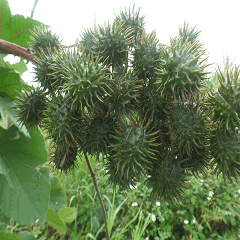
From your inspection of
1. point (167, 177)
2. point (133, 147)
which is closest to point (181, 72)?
point (133, 147)

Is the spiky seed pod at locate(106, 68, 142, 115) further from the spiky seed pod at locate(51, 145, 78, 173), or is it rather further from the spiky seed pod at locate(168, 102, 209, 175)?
the spiky seed pod at locate(51, 145, 78, 173)

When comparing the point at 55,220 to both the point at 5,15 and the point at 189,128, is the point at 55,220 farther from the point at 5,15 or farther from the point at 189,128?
the point at 5,15

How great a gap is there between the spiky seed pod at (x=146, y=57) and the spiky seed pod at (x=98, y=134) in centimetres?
29

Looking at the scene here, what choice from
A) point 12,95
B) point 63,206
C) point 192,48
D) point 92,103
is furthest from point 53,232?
point 192,48

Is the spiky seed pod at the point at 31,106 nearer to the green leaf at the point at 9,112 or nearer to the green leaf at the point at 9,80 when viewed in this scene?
the green leaf at the point at 9,112

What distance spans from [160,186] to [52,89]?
0.75m

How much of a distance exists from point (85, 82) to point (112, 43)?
0.33 meters

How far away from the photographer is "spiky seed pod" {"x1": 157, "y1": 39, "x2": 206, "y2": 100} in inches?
31.6

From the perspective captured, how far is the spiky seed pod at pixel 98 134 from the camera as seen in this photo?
3.06 ft

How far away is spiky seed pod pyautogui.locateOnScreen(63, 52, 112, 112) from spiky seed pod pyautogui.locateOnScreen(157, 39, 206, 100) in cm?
24

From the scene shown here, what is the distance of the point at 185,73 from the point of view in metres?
0.80

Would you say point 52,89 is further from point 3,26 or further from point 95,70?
point 3,26

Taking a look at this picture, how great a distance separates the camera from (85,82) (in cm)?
78

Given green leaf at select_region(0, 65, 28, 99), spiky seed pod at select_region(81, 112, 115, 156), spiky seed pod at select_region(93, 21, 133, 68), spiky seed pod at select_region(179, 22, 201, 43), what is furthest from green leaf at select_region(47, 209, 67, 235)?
spiky seed pod at select_region(179, 22, 201, 43)
